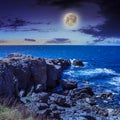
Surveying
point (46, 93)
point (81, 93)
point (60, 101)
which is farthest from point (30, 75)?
point (60, 101)

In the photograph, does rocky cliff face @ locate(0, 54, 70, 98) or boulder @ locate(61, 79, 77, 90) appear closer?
rocky cliff face @ locate(0, 54, 70, 98)

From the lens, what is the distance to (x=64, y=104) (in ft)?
65.8

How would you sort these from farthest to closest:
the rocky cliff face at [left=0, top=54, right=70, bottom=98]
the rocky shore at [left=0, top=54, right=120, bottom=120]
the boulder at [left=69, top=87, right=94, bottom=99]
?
the boulder at [left=69, top=87, right=94, bottom=99]
the rocky cliff face at [left=0, top=54, right=70, bottom=98]
the rocky shore at [left=0, top=54, right=120, bottom=120]

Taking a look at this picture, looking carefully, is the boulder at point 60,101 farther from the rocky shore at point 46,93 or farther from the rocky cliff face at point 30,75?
the rocky cliff face at point 30,75

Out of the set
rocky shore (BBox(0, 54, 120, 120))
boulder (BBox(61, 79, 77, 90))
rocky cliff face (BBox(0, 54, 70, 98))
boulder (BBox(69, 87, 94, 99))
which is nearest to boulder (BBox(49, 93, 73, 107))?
rocky shore (BBox(0, 54, 120, 120))

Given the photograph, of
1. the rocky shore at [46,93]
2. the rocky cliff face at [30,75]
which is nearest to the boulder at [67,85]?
the rocky shore at [46,93]

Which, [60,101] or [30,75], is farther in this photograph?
[30,75]

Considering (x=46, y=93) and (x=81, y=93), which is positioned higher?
(x=46, y=93)

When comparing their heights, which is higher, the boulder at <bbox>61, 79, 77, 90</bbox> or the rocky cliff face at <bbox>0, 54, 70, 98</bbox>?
the rocky cliff face at <bbox>0, 54, 70, 98</bbox>

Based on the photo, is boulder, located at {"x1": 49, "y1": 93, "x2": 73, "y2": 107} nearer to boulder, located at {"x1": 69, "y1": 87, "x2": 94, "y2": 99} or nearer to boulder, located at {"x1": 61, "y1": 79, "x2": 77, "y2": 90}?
boulder, located at {"x1": 69, "y1": 87, "x2": 94, "y2": 99}

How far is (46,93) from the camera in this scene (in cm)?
2077

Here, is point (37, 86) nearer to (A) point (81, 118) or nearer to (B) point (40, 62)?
(B) point (40, 62)

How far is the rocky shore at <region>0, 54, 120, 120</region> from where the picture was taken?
1677cm

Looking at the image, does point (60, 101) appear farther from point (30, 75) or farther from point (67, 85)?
point (67, 85)
